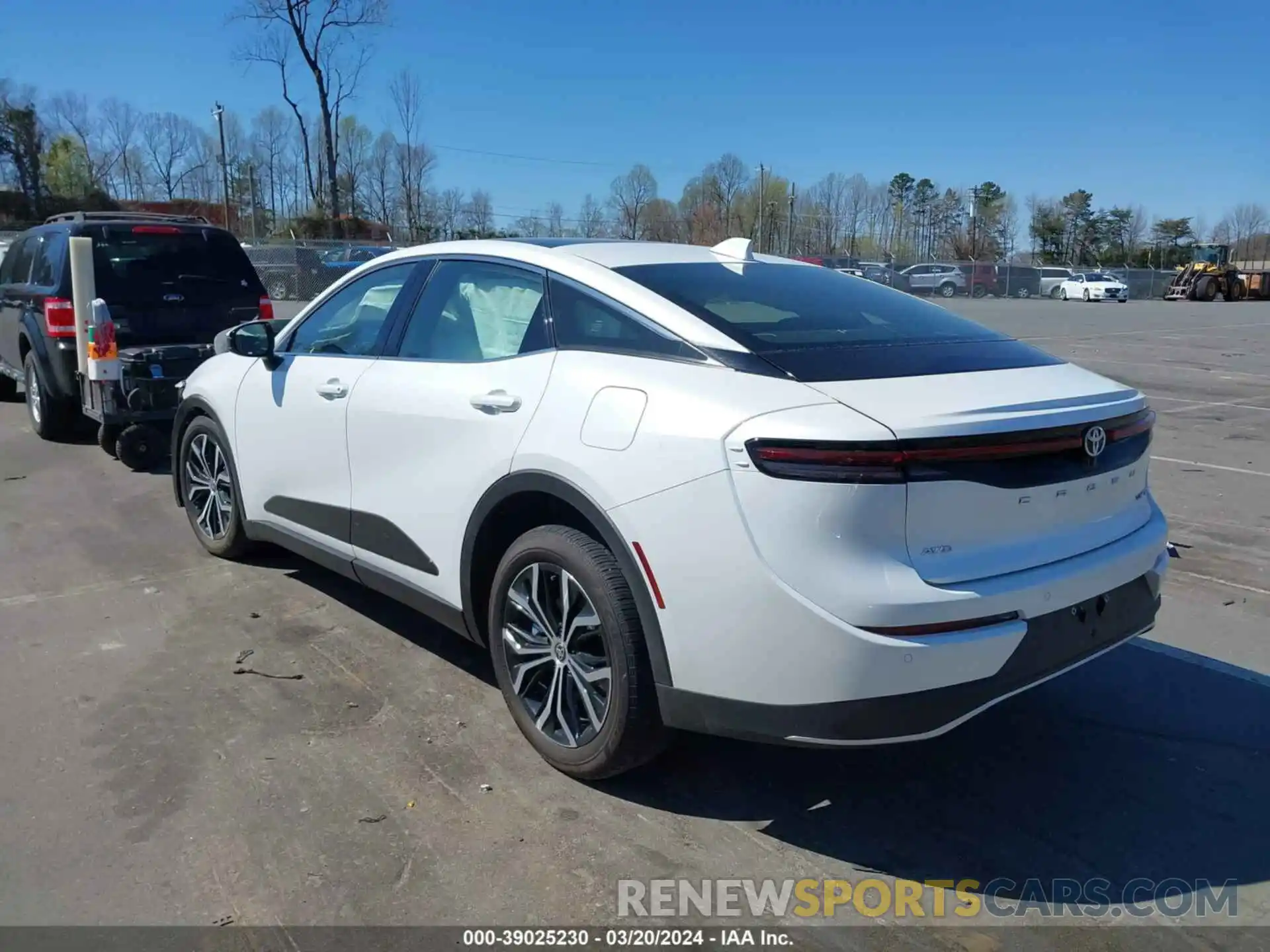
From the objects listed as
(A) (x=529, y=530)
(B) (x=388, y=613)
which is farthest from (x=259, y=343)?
(A) (x=529, y=530)

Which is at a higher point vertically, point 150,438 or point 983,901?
point 150,438

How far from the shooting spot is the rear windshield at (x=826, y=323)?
3.10 m

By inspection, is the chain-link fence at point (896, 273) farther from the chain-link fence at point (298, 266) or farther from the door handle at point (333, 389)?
the door handle at point (333, 389)

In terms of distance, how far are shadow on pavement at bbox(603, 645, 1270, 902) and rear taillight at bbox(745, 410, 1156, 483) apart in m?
1.18

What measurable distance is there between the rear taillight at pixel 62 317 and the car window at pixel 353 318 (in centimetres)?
464

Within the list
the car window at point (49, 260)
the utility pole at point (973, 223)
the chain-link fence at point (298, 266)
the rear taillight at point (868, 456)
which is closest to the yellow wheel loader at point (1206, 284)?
the utility pole at point (973, 223)

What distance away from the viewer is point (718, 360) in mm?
3002

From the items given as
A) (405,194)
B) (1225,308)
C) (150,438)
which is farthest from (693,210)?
(150,438)

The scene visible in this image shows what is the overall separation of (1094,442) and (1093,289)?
51986 mm

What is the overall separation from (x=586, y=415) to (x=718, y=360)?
45 centimetres

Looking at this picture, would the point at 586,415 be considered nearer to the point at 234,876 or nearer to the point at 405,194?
the point at 234,876

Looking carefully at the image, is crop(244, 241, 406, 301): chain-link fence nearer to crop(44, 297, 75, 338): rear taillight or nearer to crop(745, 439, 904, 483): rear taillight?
crop(44, 297, 75, 338): rear taillight

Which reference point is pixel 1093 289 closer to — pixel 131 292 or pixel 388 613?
pixel 131 292

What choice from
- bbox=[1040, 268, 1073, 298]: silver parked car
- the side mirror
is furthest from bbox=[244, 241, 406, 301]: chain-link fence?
bbox=[1040, 268, 1073, 298]: silver parked car
